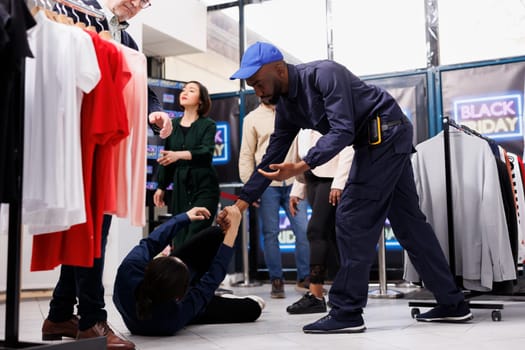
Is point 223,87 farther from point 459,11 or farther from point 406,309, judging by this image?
point 406,309

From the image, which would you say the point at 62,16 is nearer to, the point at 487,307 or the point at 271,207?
the point at 487,307

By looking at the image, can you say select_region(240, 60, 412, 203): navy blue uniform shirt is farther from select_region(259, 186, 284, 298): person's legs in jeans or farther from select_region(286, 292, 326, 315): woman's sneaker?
select_region(259, 186, 284, 298): person's legs in jeans

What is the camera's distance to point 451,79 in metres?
5.48

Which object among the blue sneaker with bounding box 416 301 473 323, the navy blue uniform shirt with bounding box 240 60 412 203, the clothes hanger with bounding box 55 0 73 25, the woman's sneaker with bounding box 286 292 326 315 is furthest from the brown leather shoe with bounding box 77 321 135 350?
the blue sneaker with bounding box 416 301 473 323

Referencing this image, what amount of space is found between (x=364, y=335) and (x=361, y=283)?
0.21 meters

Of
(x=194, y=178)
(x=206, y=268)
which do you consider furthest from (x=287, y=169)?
(x=194, y=178)

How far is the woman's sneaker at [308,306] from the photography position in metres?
3.43

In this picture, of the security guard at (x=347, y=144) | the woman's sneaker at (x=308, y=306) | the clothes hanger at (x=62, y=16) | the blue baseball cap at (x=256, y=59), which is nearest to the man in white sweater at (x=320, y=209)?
the woman's sneaker at (x=308, y=306)

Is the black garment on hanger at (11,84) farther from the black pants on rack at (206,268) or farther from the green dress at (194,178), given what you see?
the green dress at (194,178)

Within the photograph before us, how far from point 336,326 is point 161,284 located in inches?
29.5

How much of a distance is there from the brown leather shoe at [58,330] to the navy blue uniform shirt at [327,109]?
89 centimetres

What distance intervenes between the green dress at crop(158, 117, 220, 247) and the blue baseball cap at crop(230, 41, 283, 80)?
1615 mm

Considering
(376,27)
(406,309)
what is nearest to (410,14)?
(376,27)

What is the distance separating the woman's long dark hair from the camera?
244 centimetres
